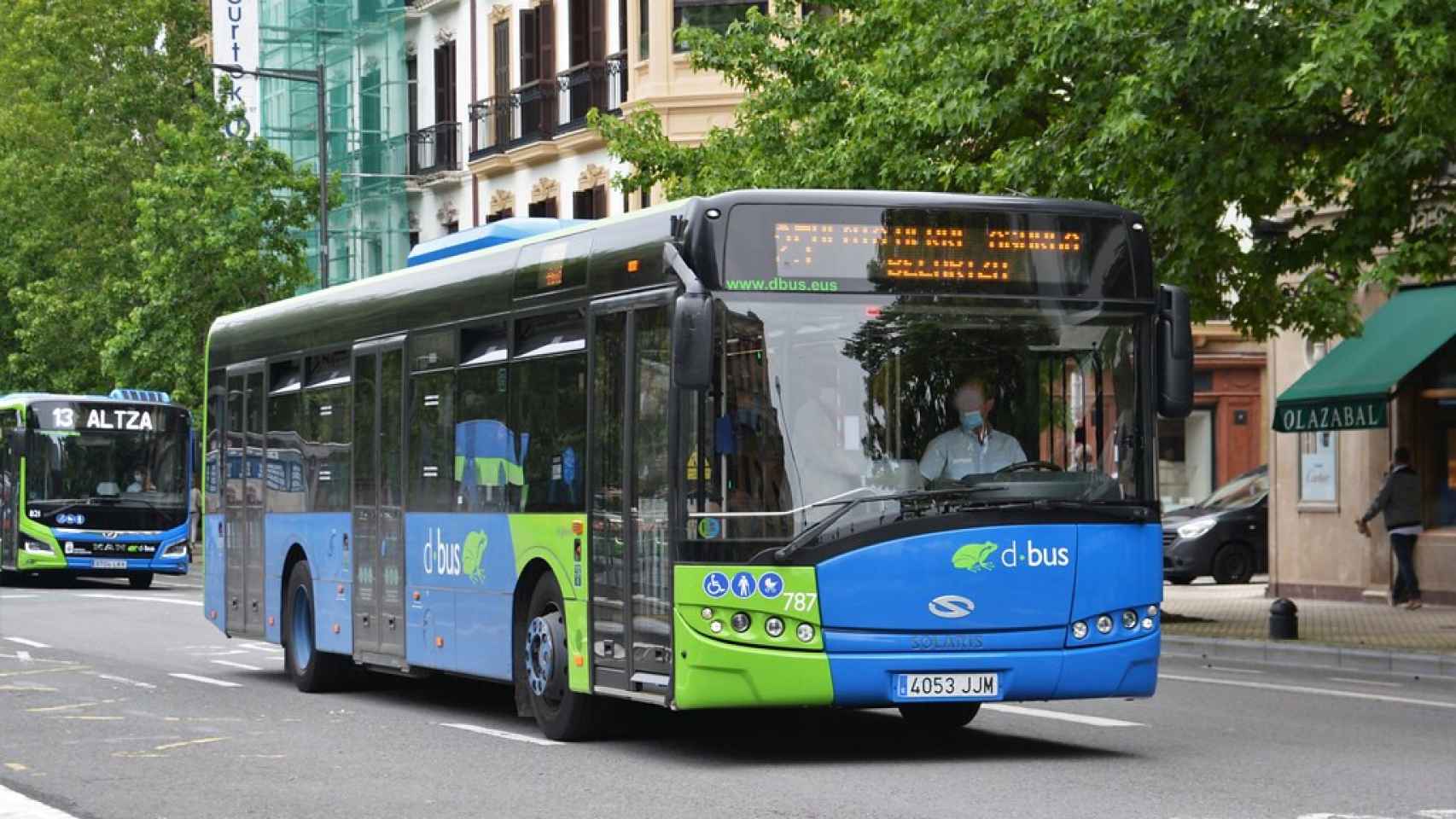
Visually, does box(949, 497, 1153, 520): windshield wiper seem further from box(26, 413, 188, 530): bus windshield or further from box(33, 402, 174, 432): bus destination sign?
box(33, 402, 174, 432): bus destination sign

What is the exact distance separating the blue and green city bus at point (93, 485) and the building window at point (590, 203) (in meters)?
9.37

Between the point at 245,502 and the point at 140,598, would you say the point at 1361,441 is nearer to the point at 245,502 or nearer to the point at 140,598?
the point at 245,502

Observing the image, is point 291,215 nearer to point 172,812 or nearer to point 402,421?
point 402,421

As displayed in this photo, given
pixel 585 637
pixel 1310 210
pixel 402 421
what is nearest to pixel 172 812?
pixel 585 637

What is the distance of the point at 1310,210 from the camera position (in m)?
23.4

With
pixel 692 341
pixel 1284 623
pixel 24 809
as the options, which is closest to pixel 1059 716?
pixel 692 341

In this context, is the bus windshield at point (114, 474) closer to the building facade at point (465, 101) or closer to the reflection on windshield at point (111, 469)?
the reflection on windshield at point (111, 469)

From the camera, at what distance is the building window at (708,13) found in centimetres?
4306

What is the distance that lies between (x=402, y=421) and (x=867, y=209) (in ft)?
15.5

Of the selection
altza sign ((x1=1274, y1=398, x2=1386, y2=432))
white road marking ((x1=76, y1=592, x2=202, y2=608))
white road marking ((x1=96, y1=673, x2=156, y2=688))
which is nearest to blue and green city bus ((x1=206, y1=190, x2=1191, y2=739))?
white road marking ((x1=96, y1=673, x2=156, y2=688))

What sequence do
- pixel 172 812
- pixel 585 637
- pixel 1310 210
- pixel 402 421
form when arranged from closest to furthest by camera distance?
1. pixel 172 812
2. pixel 585 637
3. pixel 402 421
4. pixel 1310 210

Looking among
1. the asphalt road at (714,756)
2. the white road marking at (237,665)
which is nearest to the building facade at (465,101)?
the white road marking at (237,665)

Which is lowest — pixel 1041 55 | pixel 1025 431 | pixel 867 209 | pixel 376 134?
pixel 1025 431

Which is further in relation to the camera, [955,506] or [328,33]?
[328,33]
